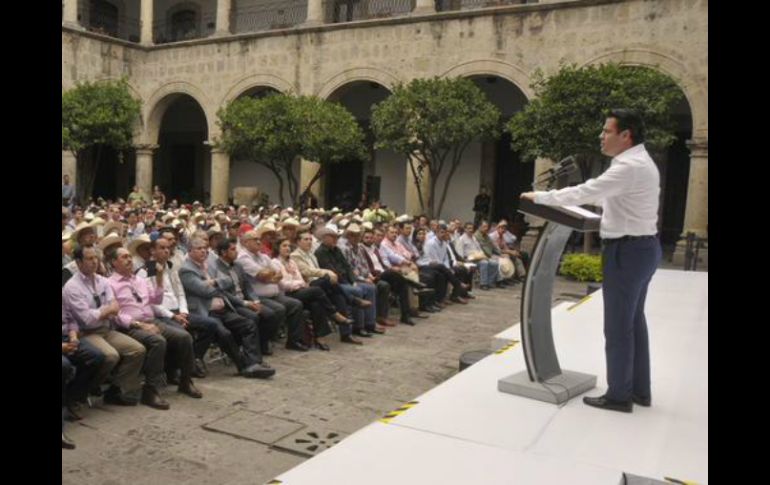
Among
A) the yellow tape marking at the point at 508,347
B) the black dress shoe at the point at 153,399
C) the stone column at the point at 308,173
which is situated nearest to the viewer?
the black dress shoe at the point at 153,399

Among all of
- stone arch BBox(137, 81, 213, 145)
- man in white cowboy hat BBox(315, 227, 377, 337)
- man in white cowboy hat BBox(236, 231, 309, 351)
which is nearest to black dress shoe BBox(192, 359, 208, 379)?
man in white cowboy hat BBox(236, 231, 309, 351)

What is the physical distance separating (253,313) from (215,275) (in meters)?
0.60

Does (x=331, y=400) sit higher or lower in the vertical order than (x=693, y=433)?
lower

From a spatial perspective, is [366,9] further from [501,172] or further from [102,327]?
[102,327]

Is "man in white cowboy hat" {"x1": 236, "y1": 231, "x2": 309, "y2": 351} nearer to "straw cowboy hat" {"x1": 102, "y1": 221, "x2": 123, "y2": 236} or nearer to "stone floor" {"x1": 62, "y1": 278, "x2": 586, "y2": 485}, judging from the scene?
"stone floor" {"x1": 62, "y1": 278, "x2": 586, "y2": 485}

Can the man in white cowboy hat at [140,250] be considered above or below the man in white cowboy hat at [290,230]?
below

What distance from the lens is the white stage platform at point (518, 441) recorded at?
11.4ft

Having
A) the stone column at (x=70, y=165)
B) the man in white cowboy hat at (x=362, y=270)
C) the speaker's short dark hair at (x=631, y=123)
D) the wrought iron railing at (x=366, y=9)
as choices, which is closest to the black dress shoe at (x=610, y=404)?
the speaker's short dark hair at (x=631, y=123)

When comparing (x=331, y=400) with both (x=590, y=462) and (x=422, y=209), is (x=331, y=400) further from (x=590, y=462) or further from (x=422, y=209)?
(x=422, y=209)

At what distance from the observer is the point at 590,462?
12.0ft

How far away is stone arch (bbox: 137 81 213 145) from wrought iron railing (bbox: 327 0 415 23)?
5.68 meters

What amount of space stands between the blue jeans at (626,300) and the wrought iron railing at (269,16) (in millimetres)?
23129

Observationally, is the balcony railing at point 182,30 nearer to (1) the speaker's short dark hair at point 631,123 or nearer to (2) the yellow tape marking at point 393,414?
(2) the yellow tape marking at point 393,414
